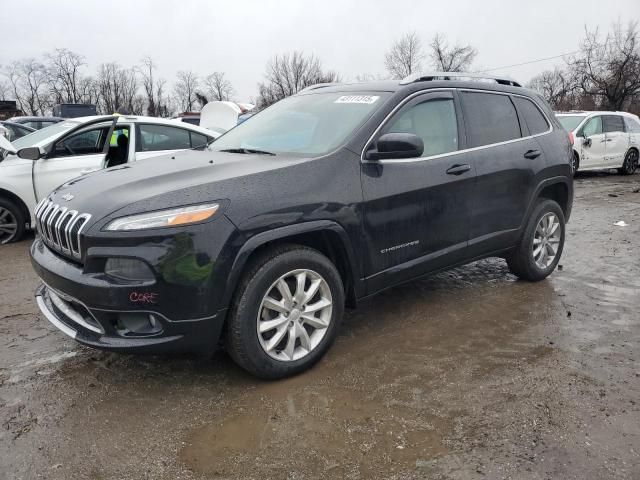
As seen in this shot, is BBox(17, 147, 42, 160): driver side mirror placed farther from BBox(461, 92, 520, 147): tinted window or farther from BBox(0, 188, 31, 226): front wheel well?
BBox(461, 92, 520, 147): tinted window

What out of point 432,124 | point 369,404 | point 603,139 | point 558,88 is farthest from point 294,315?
point 558,88

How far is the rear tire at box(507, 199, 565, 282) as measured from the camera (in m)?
4.51

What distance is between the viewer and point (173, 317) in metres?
2.57

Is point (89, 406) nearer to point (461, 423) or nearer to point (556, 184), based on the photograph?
point (461, 423)

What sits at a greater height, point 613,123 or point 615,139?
point 613,123

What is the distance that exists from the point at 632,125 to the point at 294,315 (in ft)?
46.7

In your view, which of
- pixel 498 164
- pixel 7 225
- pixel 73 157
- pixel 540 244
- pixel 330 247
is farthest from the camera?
pixel 73 157

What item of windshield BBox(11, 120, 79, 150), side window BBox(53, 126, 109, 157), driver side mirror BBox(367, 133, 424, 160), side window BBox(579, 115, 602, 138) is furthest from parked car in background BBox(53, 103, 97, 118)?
driver side mirror BBox(367, 133, 424, 160)

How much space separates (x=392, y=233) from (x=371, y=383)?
38.1 inches

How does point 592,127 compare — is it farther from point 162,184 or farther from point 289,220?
point 162,184

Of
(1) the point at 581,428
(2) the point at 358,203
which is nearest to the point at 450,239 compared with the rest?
(2) the point at 358,203

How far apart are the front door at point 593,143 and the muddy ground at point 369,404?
31.4ft

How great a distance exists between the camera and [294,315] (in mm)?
2938

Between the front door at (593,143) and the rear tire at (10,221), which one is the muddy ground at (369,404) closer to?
the rear tire at (10,221)
